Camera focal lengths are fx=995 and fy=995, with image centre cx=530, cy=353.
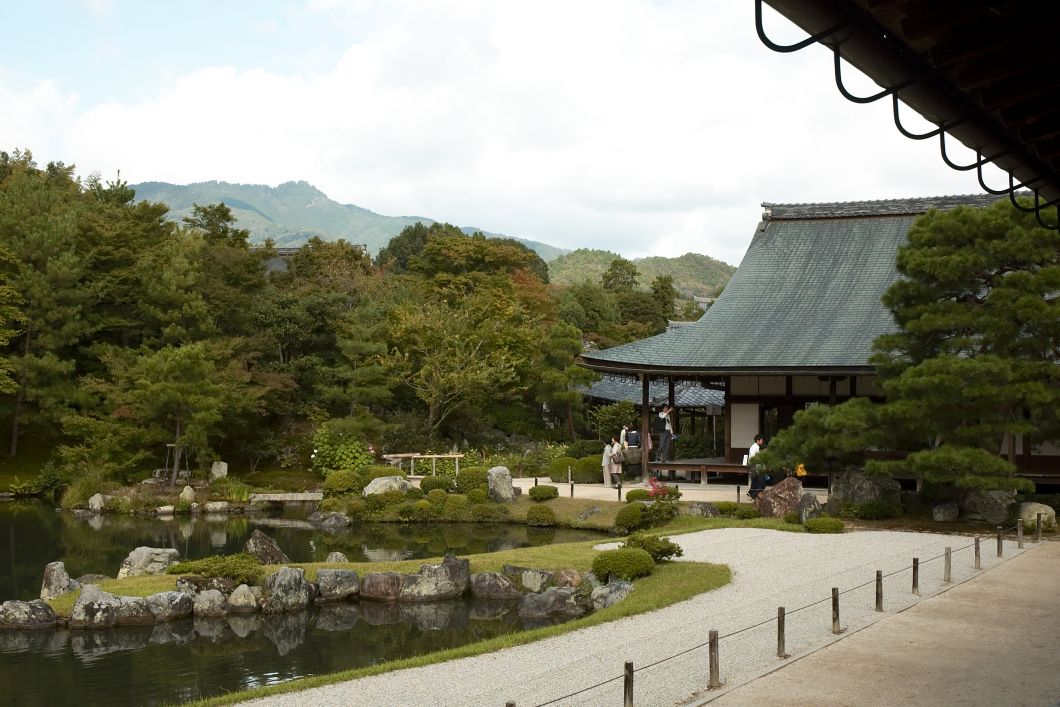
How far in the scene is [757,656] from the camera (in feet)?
29.2

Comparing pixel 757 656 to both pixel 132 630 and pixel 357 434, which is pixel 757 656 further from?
pixel 357 434

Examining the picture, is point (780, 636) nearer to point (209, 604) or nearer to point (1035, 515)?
point (209, 604)

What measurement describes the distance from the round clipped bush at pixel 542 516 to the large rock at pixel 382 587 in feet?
24.5

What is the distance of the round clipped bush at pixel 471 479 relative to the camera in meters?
24.6

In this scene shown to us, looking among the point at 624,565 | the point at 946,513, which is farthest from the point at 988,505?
the point at 624,565

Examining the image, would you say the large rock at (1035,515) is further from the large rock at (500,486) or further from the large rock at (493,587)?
the large rock at (500,486)

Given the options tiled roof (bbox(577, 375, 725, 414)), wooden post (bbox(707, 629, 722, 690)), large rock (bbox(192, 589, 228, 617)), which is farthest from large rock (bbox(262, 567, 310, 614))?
tiled roof (bbox(577, 375, 725, 414))

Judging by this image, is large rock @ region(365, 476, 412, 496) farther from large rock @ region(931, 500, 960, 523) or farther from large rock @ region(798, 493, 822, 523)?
large rock @ region(931, 500, 960, 523)

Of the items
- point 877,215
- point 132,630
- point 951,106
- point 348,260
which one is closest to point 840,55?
point 951,106

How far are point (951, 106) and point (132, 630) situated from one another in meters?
11.8

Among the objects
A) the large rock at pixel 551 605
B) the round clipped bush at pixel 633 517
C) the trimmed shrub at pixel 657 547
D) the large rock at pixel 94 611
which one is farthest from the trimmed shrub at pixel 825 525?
the large rock at pixel 94 611

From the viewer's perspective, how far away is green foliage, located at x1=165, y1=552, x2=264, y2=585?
1411 cm

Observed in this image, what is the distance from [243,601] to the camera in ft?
45.1

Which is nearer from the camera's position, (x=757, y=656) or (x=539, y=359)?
(x=757, y=656)
